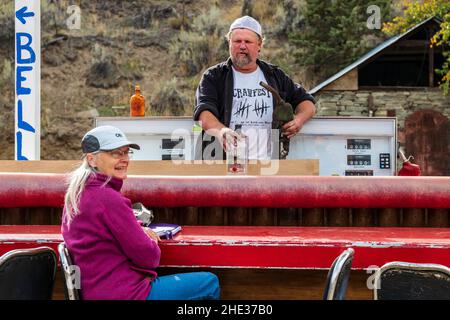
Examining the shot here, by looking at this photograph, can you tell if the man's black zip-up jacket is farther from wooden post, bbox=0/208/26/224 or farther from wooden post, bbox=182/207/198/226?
wooden post, bbox=0/208/26/224

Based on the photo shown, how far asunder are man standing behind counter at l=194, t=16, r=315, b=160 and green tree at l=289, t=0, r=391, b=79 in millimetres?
18758

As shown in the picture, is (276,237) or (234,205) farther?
(234,205)

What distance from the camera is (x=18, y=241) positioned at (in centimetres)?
293

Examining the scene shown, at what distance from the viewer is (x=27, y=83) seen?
20.6ft

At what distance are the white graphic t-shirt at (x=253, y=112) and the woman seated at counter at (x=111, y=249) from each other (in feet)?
6.04

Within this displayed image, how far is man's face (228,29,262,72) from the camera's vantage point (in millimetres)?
4496

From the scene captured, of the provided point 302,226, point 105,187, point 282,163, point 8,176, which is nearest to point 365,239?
point 302,226

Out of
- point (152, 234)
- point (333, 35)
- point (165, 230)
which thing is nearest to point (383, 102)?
point (333, 35)

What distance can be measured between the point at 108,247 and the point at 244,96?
2.24 meters

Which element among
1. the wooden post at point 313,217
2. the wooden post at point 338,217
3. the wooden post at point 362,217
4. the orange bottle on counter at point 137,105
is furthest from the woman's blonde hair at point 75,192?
the orange bottle on counter at point 137,105

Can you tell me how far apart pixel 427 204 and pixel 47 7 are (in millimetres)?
24746

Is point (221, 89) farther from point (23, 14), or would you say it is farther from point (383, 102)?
point (383, 102)
